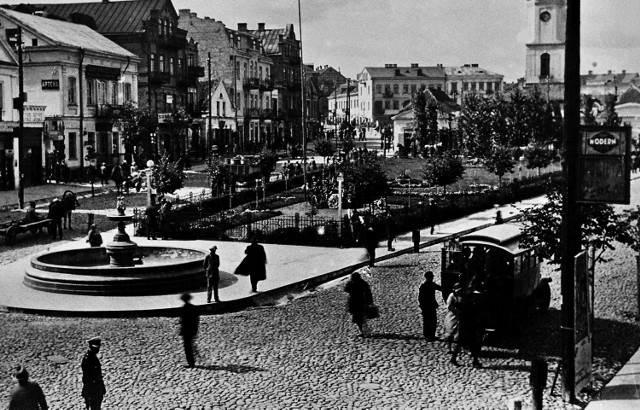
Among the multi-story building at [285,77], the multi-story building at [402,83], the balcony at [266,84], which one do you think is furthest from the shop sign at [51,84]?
the multi-story building at [402,83]

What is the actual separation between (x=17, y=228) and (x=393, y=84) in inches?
4780

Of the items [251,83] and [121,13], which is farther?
[251,83]

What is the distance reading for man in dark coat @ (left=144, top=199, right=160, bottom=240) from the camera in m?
28.5

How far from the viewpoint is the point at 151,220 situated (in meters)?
28.6

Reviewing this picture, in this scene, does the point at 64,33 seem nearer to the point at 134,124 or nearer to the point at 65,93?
the point at 65,93

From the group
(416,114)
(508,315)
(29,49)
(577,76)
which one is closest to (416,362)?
(508,315)

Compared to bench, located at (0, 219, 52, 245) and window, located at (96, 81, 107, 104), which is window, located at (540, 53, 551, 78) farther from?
bench, located at (0, 219, 52, 245)

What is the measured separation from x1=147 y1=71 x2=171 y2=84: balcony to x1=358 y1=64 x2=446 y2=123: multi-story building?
7810 centimetres

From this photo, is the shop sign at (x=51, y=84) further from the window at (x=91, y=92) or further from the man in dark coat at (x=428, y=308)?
the man in dark coat at (x=428, y=308)

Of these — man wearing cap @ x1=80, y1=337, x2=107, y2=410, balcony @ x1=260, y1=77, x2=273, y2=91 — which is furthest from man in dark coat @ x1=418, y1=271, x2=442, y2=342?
balcony @ x1=260, y1=77, x2=273, y2=91

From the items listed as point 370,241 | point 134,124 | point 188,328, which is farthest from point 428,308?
point 134,124

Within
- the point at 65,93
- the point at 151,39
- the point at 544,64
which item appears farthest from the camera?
the point at 544,64

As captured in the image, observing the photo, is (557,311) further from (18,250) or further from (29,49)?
(29,49)

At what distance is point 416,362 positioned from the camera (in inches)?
561
